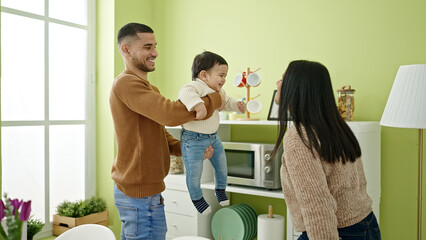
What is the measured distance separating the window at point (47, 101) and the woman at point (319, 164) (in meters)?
2.36

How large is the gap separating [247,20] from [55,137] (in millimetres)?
1826

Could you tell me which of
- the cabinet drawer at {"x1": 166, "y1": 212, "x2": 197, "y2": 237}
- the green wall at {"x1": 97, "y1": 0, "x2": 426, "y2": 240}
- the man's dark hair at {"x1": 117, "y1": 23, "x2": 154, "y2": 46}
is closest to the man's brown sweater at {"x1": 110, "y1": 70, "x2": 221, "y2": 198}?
the man's dark hair at {"x1": 117, "y1": 23, "x2": 154, "y2": 46}

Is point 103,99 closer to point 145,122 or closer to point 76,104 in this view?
point 76,104

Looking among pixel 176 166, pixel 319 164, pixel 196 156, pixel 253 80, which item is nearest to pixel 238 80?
pixel 253 80

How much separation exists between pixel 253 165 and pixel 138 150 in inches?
51.9

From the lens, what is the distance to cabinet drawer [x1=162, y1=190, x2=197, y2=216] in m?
2.91

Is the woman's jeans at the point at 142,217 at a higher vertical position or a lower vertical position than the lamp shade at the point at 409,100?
lower

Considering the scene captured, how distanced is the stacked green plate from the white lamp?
4.07ft

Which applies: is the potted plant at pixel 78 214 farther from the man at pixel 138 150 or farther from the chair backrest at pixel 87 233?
the man at pixel 138 150

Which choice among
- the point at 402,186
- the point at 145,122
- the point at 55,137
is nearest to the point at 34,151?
the point at 55,137

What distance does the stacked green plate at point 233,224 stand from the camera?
2.89 meters

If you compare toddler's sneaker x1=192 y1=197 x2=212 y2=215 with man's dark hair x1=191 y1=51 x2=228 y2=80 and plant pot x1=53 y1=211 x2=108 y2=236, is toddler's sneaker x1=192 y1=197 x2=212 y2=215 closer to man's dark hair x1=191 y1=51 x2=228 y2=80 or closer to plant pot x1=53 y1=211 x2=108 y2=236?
man's dark hair x1=191 y1=51 x2=228 y2=80

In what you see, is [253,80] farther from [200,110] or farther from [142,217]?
[142,217]

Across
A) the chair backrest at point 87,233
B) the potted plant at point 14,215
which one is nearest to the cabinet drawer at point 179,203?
the chair backrest at point 87,233
